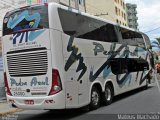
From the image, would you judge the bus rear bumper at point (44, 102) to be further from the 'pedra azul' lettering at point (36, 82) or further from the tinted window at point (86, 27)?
the tinted window at point (86, 27)

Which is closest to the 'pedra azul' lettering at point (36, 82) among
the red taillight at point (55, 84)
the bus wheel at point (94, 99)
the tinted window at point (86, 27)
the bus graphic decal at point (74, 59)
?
the red taillight at point (55, 84)

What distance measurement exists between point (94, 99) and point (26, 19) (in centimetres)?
426

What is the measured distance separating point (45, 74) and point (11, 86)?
5.19 ft

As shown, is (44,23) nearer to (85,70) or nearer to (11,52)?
(11,52)

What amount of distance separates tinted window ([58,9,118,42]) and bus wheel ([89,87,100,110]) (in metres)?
2.10

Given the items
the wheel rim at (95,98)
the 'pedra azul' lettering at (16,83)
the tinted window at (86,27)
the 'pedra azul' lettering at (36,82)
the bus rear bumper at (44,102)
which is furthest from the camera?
the wheel rim at (95,98)

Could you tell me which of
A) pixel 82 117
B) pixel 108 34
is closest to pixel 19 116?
pixel 82 117

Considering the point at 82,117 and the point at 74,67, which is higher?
the point at 74,67

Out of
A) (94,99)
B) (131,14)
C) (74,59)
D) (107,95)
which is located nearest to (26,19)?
(74,59)

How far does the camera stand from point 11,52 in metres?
13.6

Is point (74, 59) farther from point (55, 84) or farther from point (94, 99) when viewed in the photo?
point (94, 99)

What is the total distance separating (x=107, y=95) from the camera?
16.7 metres

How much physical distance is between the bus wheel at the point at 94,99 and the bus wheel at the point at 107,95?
58cm

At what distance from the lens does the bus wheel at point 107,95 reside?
16303mm
